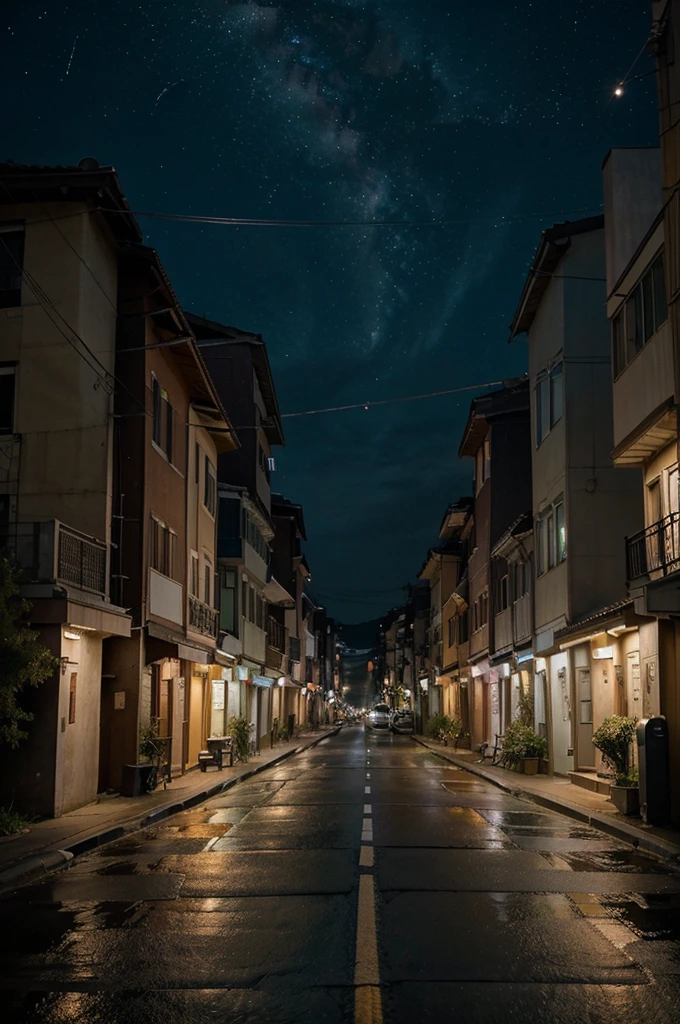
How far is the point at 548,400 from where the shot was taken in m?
29.0

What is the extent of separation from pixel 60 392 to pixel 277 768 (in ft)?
55.2

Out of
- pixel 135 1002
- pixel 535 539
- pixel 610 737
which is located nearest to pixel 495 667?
pixel 535 539

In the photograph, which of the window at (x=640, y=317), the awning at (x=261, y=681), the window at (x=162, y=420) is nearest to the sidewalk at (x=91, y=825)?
the window at (x=162, y=420)

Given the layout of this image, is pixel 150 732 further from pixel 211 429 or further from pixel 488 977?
pixel 488 977

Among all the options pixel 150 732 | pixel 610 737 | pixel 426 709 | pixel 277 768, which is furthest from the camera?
pixel 426 709

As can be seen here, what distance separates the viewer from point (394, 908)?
372 inches

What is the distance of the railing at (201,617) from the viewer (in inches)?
1178

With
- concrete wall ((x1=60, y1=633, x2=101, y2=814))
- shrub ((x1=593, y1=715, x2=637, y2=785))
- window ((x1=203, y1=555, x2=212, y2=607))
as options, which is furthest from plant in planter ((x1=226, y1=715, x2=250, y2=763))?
shrub ((x1=593, y1=715, x2=637, y2=785))

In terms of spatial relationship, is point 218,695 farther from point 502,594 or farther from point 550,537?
point 550,537

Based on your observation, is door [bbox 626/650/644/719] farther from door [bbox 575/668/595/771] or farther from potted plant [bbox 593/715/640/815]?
door [bbox 575/668/595/771]

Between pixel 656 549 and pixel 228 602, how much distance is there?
2204 centimetres

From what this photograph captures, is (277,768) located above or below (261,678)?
below

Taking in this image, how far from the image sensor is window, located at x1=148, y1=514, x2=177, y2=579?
81.8ft

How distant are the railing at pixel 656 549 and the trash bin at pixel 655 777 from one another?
2728 mm
